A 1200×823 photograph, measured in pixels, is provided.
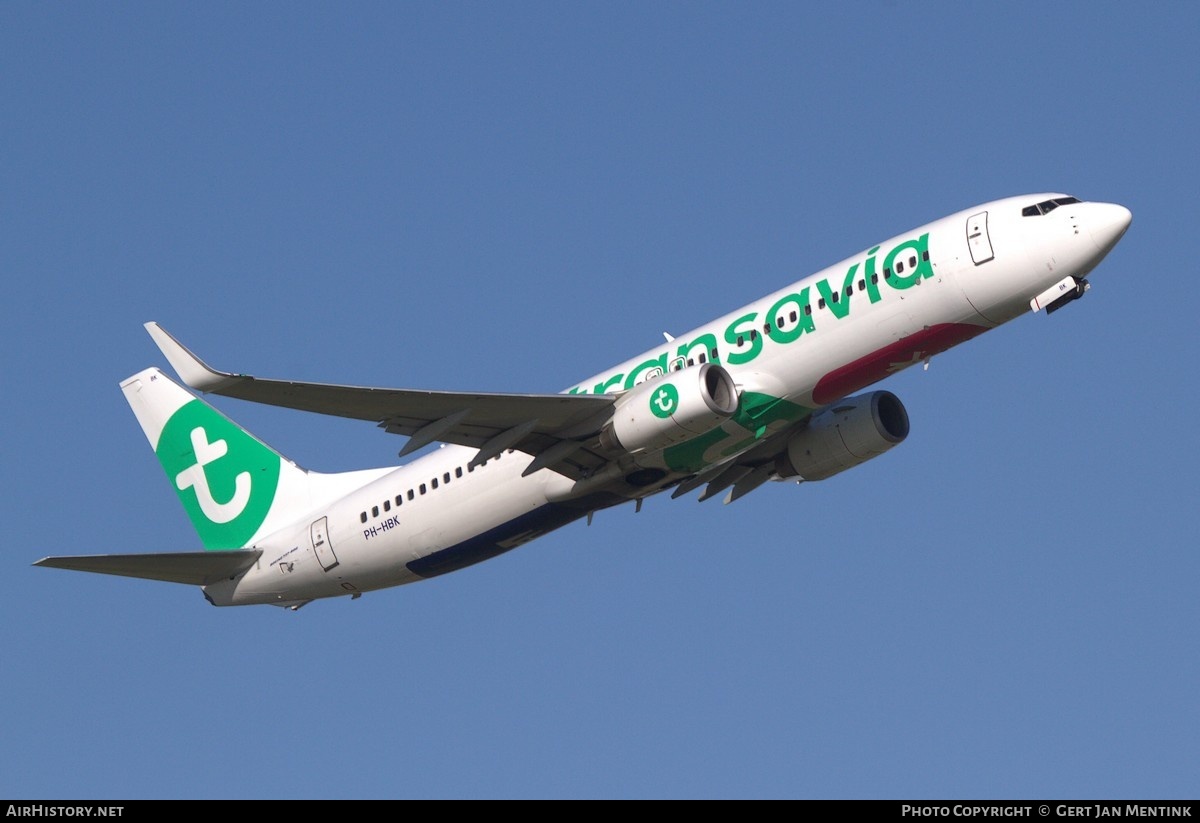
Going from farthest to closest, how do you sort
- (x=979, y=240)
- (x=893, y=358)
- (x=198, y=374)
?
1. (x=893, y=358)
2. (x=979, y=240)
3. (x=198, y=374)

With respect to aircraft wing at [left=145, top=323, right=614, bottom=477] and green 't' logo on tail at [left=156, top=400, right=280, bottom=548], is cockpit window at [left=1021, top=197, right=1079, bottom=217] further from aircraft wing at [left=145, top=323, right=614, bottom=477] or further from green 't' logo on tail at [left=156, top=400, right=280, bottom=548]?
green 't' logo on tail at [left=156, top=400, right=280, bottom=548]

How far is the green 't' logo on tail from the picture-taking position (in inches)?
1847

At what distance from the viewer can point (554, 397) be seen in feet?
124

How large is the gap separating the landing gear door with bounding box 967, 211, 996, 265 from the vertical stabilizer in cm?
1902

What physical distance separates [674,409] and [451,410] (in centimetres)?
494

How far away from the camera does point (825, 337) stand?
37.6 m

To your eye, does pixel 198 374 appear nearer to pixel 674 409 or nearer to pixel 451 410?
pixel 451 410

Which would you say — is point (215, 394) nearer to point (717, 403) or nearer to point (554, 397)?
point (554, 397)

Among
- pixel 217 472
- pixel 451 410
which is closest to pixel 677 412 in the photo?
pixel 451 410

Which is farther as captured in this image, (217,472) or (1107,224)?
(217,472)

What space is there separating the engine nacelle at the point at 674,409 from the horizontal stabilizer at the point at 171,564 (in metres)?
12.0

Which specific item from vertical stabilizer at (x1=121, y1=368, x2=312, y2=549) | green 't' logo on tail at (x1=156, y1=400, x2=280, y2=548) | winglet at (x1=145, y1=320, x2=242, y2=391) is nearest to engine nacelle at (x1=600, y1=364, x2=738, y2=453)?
winglet at (x1=145, y1=320, x2=242, y2=391)

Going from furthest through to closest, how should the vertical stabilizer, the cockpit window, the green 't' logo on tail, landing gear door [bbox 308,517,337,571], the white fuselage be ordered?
the green 't' logo on tail, the vertical stabilizer, landing gear door [bbox 308,517,337,571], the cockpit window, the white fuselage
